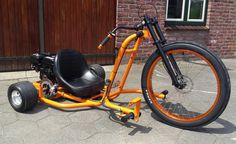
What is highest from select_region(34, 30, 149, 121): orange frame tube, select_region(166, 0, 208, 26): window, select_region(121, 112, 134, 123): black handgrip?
select_region(166, 0, 208, 26): window

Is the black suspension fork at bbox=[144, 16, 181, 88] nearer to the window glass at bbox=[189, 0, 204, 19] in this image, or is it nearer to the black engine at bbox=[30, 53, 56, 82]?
the black engine at bbox=[30, 53, 56, 82]

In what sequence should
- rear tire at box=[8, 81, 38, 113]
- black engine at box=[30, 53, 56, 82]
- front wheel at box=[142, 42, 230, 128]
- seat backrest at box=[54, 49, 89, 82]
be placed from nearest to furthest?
front wheel at box=[142, 42, 230, 128] < rear tire at box=[8, 81, 38, 113] < seat backrest at box=[54, 49, 89, 82] < black engine at box=[30, 53, 56, 82]

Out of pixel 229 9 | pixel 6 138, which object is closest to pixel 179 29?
pixel 229 9

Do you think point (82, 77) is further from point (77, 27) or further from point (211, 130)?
point (77, 27)

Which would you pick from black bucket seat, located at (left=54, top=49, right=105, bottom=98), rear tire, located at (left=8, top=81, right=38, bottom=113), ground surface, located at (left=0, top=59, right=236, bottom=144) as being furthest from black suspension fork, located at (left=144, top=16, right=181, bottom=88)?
rear tire, located at (left=8, top=81, right=38, bottom=113)

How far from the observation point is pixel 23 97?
3150 millimetres

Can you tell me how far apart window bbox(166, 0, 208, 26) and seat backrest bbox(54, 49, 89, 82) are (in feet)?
11.7

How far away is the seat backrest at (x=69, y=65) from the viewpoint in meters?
3.32

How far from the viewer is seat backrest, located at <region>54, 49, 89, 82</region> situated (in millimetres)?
3323

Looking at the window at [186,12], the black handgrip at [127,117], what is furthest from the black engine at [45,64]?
the window at [186,12]

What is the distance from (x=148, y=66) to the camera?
10.1ft

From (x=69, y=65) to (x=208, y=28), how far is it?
15.6 feet

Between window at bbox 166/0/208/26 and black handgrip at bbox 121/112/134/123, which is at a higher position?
window at bbox 166/0/208/26

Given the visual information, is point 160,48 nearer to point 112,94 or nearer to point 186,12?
point 112,94
